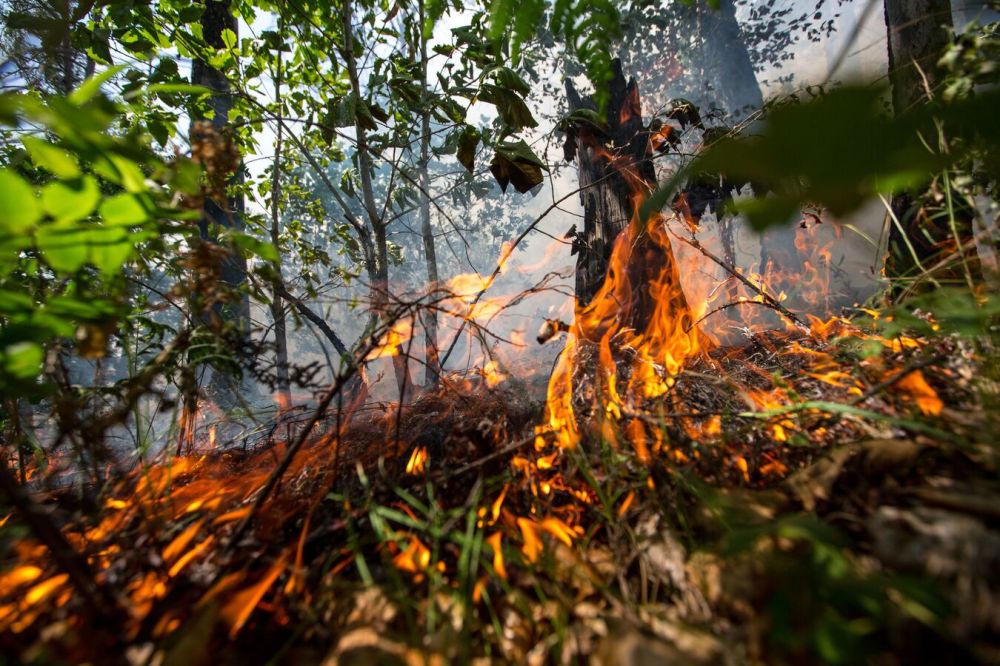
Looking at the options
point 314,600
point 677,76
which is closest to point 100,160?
point 314,600

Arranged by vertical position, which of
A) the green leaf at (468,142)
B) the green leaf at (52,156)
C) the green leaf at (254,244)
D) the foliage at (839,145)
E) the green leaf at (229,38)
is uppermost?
the green leaf at (229,38)

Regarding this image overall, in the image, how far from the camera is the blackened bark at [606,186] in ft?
10.1

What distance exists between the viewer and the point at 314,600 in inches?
33.3

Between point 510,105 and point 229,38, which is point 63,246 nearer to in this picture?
point 510,105

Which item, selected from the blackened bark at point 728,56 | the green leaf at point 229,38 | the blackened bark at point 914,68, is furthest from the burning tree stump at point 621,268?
the blackened bark at point 728,56

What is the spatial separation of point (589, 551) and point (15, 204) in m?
1.43

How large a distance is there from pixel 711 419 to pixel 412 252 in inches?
1479

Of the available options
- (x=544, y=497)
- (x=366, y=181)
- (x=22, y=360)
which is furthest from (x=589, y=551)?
(x=366, y=181)

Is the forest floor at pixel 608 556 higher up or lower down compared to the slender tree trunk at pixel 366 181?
lower down

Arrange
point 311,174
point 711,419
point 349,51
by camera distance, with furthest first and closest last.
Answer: point 311,174 → point 349,51 → point 711,419

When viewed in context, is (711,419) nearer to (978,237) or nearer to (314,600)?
(978,237)

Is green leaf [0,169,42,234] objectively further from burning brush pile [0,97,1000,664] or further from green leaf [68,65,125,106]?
burning brush pile [0,97,1000,664]

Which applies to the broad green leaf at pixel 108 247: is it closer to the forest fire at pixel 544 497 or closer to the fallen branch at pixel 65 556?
the forest fire at pixel 544 497

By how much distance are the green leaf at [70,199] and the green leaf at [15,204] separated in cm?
3
